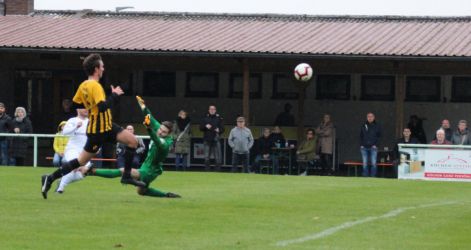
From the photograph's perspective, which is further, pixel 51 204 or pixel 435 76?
pixel 435 76

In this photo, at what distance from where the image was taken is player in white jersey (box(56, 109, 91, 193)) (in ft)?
63.9

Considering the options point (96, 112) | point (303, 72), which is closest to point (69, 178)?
point (96, 112)

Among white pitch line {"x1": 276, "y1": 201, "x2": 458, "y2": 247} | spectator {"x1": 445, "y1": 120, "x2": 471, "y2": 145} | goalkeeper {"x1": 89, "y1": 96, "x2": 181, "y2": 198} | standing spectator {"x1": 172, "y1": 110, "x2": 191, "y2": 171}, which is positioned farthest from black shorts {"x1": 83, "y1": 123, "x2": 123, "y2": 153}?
standing spectator {"x1": 172, "y1": 110, "x2": 191, "y2": 171}

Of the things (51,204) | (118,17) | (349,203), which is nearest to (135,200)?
(51,204)

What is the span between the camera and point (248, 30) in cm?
3709

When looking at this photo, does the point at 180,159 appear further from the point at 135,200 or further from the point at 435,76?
the point at 135,200

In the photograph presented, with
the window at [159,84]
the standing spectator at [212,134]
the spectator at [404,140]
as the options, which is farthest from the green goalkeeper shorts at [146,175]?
the window at [159,84]

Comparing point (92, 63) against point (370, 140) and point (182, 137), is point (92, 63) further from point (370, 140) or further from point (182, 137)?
point (182, 137)

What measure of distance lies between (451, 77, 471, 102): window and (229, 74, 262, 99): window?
5456mm

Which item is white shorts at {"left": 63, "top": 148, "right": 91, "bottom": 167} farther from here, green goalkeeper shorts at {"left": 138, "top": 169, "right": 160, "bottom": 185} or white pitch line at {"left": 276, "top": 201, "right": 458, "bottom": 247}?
white pitch line at {"left": 276, "top": 201, "right": 458, "bottom": 247}

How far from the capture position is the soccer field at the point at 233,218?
13.0 meters

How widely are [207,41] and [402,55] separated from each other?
5.50 metres

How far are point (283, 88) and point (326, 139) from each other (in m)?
4.54

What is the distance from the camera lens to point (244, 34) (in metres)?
36.3
